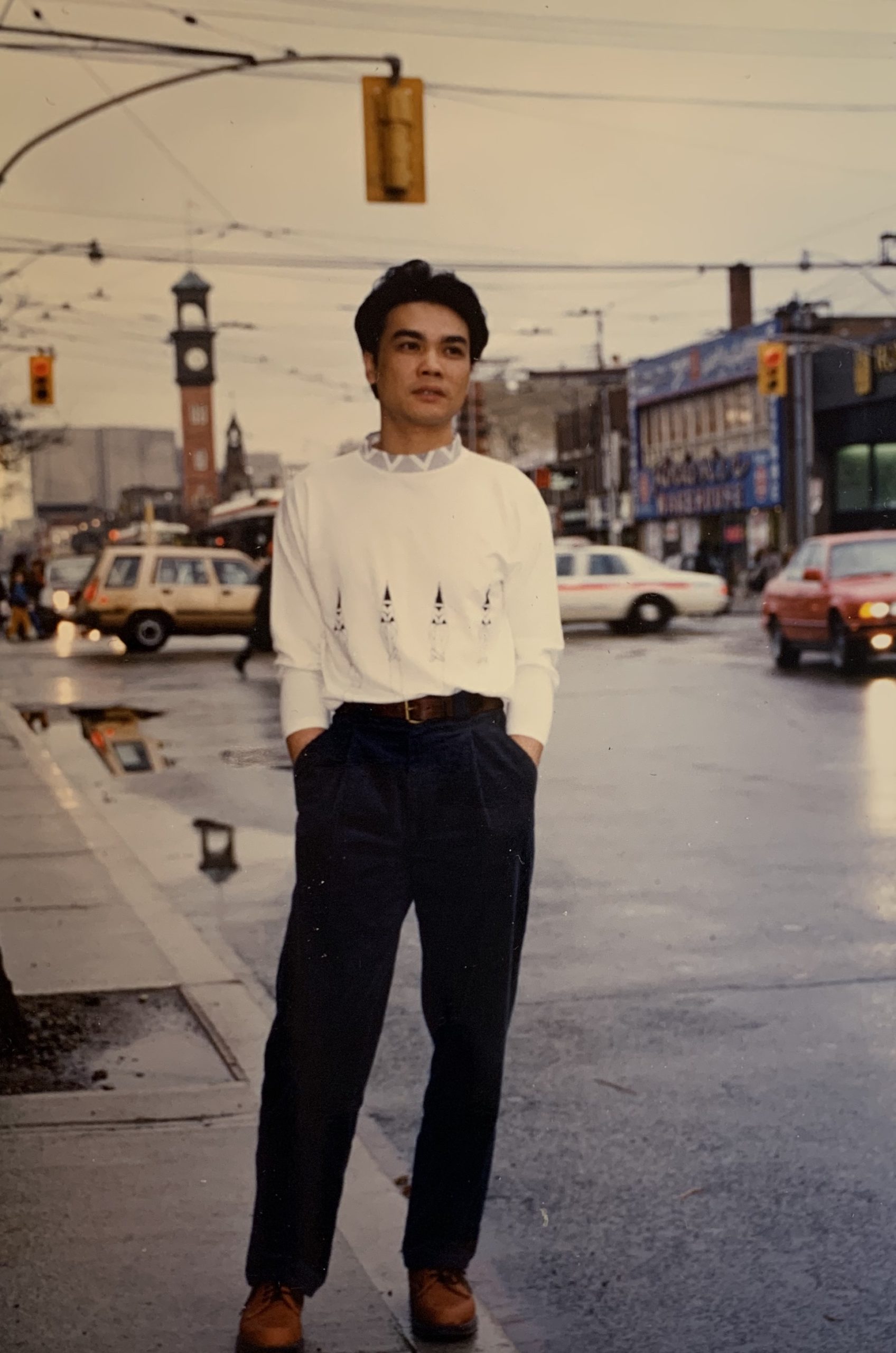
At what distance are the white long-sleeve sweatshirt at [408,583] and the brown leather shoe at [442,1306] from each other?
1.07 metres

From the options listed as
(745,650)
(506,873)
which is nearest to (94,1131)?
(506,873)

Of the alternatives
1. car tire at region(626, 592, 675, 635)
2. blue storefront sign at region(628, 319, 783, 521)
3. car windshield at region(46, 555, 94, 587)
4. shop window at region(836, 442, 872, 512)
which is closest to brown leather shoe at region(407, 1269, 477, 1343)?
car tire at region(626, 592, 675, 635)

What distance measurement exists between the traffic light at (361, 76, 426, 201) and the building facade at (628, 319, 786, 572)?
4178cm

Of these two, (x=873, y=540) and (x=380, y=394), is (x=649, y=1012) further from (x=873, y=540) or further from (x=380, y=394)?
(x=873, y=540)

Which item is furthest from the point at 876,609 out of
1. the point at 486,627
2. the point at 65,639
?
the point at 65,639

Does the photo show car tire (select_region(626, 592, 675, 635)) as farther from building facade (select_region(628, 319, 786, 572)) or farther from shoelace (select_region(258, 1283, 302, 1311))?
shoelace (select_region(258, 1283, 302, 1311))

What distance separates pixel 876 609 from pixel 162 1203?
16.5 meters

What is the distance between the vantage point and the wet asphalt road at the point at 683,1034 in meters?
3.69

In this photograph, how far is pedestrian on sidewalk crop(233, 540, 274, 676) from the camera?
2016cm

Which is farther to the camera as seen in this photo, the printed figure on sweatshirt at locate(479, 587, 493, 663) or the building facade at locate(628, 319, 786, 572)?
the building facade at locate(628, 319, 786, 572)

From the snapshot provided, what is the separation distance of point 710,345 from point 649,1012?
2246 inches

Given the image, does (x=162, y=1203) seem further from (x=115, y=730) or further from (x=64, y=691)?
(x=64, y=691)

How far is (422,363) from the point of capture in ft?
11.0

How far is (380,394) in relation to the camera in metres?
3.42
